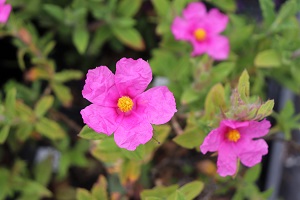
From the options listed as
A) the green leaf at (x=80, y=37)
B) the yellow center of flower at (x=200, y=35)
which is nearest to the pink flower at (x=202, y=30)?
the yellow center of flower at (x=200, y=35)

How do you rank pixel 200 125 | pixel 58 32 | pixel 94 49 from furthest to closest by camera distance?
pixel 58 32
pixel 94 49
pixel 200 125

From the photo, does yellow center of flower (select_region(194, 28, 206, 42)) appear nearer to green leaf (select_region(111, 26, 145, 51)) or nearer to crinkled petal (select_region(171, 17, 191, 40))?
crinkled petal (select_region(171, 17, 191, 40))

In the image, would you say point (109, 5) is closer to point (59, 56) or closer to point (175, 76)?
point (175, 76)

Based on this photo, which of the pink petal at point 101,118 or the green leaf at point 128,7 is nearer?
the pink petal at point 101,118

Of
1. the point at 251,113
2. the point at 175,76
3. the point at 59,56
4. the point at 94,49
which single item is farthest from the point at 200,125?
the point at 59,56

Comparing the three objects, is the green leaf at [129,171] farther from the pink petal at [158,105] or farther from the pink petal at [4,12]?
the pink petal at [4,12]

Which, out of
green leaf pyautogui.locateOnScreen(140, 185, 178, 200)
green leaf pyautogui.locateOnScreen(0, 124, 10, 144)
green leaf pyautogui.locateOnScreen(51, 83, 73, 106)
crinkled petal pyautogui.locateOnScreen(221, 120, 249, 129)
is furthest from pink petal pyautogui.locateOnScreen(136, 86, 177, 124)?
green leaf pyautogui.locateOnScreen(51, 83, 73, 106)
